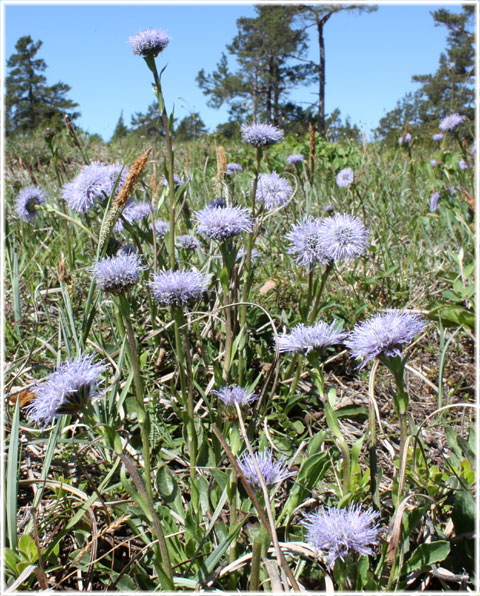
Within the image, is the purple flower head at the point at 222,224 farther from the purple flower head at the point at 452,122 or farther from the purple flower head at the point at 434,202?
the purple flower head at the point at 452,122

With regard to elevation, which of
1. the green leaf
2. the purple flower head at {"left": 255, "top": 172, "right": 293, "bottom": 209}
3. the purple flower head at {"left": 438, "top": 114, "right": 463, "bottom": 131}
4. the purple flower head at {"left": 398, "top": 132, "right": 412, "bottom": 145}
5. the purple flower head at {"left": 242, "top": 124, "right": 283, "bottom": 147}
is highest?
the purple flower head at {"left": 438, "top": 114, "right": 463, "bottom": 131}

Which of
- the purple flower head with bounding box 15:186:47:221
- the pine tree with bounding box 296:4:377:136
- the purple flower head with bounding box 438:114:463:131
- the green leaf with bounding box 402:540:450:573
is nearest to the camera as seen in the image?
the green leaf with bounding box 402:540:450:573

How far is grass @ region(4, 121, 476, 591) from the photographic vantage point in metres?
1.19

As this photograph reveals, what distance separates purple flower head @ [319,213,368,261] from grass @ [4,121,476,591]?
0.21m

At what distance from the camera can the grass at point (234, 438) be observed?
1.19 metres

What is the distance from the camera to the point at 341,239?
5.46 ft

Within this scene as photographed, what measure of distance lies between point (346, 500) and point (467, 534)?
318 mm

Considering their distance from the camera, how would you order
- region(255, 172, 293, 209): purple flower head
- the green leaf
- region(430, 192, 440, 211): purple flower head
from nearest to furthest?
the green leaf, region(255, 172, 293, 209): purple flower head, region(430, 192, 440, 211): purple flower head

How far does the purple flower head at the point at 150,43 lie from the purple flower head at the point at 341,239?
2.59ft

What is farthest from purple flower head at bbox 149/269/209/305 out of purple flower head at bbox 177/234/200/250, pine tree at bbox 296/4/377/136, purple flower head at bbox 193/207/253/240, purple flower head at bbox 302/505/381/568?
pine tree at bbox 296/4/377/136

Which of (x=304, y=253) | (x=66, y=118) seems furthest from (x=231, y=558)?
(x=66, y=118)

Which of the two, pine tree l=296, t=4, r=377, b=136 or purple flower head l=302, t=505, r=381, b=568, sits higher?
pine tree l=296, t=4, r=377, b=136

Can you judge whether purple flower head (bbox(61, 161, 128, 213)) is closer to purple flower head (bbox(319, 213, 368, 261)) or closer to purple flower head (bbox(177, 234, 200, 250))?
purple flower head (bbox(177, 234, 200, 250))

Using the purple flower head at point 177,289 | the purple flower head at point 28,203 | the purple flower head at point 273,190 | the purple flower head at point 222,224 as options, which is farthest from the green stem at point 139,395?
the purple flower head at point 28,203
